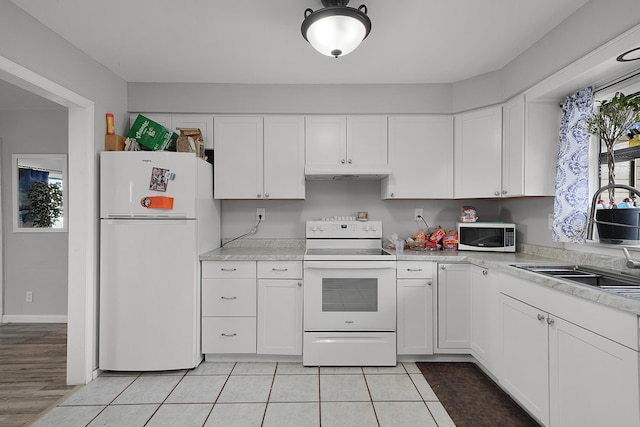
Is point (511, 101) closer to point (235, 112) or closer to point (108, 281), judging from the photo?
point (235, 112)

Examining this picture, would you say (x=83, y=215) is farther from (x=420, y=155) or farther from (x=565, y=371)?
(x=565, y=371)

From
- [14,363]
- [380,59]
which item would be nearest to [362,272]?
[380,59]

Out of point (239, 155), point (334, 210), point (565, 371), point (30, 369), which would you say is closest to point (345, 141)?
point (334, 210)

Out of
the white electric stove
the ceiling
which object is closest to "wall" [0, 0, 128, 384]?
the ceiling

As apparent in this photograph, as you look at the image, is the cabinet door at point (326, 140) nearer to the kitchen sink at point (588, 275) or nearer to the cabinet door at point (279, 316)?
the cabinet door at point (279, 316)

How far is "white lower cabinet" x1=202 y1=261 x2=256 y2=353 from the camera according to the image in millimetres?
2539

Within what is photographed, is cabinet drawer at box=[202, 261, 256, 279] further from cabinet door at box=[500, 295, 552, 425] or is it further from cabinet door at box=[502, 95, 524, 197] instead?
cabinet door at box=[502, 95, 524, 197]

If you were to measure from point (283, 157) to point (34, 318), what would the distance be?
3399mm

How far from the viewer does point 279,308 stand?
2.54m

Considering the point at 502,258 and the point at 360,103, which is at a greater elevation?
the point at 360,103

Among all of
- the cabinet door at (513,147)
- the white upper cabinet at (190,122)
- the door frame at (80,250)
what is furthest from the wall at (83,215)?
the cabinet door at (513,147)

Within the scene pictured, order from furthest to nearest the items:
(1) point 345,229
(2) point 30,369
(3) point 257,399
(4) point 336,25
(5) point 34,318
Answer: (5) point 34,318, (1) point 345,229, (2) point 30,369, (3) point 257,399, (4) point 336,25

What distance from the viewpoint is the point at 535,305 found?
170cm

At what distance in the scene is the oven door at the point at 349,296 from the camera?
8.18 feet
